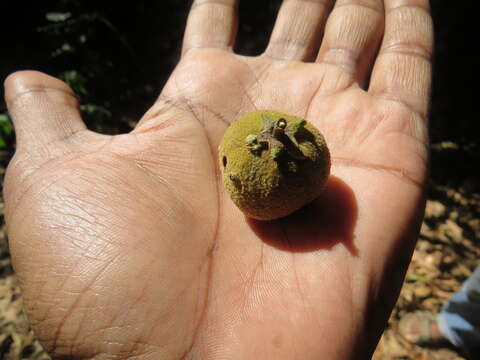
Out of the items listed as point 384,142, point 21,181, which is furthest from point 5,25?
point 384,142

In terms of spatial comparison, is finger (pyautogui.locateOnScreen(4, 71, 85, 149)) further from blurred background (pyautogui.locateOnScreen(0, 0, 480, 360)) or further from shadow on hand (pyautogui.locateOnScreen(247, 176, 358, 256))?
blurred background (pyautogui.locateOnScreen(0, 0, 480, 360))

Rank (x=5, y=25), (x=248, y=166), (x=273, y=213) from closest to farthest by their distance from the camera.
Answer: (x=248, y=166) → (x=273, y=213) → (x=5, y=25)

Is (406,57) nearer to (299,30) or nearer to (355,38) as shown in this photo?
(355,38)

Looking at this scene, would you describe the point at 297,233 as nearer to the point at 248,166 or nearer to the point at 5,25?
the point at 248,166

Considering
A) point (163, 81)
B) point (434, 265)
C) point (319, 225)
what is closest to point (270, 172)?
point (319, 225)

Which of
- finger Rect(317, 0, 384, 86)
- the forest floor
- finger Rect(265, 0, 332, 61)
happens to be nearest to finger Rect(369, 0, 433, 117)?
finger Rect(317, 0, 384, 86)

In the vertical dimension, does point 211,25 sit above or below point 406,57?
above

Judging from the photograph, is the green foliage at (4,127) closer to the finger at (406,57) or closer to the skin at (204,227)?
the skin at (204,227)
